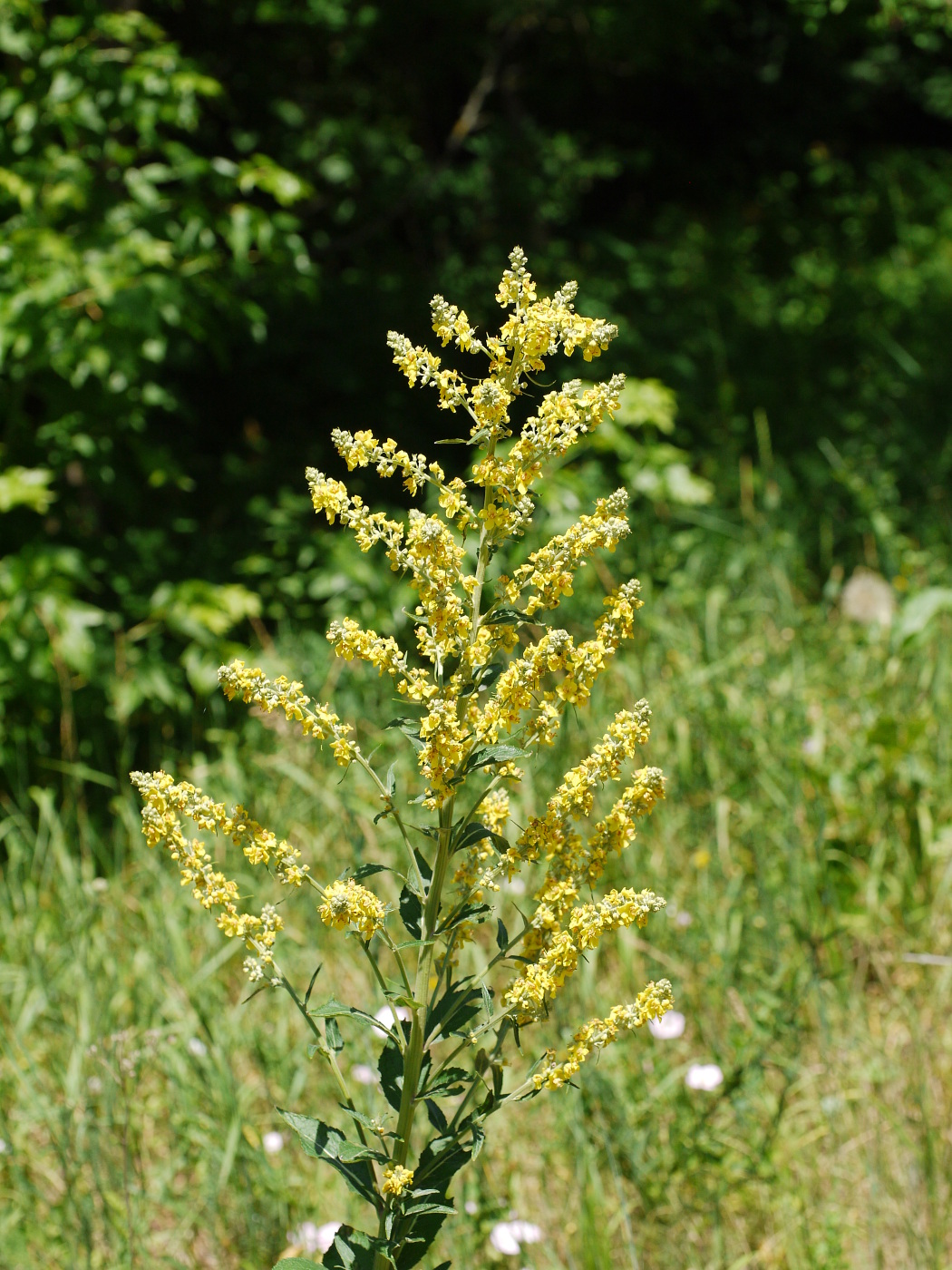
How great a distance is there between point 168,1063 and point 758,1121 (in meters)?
1.14

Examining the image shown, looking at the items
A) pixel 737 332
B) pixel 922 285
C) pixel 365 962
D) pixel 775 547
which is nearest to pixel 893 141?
pixel 922 285

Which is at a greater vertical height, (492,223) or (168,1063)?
(492,223)

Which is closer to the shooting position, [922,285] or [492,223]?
[492,223]

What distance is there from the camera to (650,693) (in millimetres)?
3381

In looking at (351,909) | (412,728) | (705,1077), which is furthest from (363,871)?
(705,1077)

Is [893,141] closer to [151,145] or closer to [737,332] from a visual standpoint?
[737,332]

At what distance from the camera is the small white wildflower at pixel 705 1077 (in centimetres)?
200

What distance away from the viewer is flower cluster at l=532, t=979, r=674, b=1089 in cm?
113

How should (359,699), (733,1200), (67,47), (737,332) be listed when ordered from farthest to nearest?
(737,332) → (359,699) → (67,47) → (733,1200)

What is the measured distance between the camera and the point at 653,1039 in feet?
7.67

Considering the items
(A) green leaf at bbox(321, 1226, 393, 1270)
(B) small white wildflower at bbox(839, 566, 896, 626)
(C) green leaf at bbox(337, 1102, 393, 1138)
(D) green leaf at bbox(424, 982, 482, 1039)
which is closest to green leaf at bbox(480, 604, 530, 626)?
(D) green leaf at bbox(424, 982, 482, 1039)

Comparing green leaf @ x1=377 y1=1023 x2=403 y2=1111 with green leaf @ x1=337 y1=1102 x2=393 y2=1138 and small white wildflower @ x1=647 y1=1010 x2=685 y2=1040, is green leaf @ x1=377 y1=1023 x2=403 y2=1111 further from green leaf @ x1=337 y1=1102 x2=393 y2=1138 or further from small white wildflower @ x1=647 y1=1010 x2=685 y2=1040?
small white wildflower @ x1=647 y1=1010 x2=685 y2=1040

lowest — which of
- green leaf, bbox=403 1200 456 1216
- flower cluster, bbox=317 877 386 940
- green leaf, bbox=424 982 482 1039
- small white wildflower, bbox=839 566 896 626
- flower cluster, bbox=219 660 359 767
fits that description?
green leaf, bbox=403 1200 456 1216

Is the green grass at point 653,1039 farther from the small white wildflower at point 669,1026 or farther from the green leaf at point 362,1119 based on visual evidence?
the green leaf at point 362,1119
